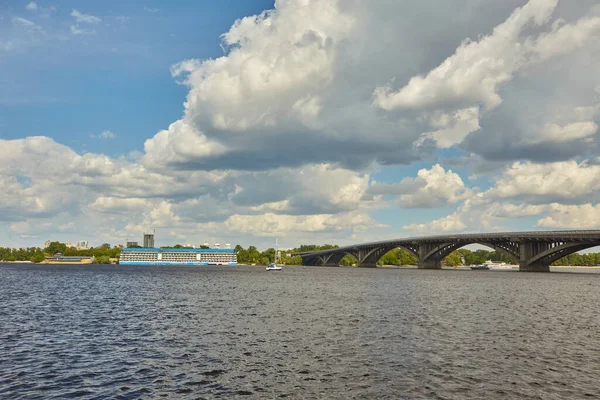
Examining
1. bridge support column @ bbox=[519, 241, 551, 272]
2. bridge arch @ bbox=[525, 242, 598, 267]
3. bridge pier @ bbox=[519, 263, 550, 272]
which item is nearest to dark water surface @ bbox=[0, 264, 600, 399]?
bridge arch @ bbox=[525, 242, 598, 267]

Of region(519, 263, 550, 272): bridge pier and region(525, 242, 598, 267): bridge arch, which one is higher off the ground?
region(525, 242, 598, 267): bridge arch

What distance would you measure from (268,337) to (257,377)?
11.4 metres

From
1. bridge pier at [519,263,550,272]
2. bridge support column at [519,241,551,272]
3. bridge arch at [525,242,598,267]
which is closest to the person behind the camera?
bridge arch at [525,242,598,267]

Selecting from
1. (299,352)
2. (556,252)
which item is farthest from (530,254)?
(299,352)

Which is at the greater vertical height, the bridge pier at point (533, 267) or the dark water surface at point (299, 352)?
the dark water surface at point (299, 352)

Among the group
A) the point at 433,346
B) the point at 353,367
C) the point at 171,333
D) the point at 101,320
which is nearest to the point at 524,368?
the point at 433,346

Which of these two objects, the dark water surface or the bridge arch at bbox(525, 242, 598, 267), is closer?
the dark water surface

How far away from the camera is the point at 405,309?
53.9 m

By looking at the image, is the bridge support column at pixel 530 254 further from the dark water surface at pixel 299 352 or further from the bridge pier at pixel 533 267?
the dark water surface at pixel 299 352

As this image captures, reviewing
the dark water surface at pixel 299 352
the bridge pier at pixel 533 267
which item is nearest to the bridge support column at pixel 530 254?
the bridge pier at pixel 533 267

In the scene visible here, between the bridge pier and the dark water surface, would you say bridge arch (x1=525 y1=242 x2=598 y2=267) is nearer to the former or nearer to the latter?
the bridge pier

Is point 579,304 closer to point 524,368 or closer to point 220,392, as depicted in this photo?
point 524,368

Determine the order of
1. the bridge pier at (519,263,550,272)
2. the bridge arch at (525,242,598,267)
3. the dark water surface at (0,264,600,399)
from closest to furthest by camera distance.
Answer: the dark water surface at (0,264,600,399)
the bridge arch at (525,242,598,267)
the bridge pier at (519,263,550,272)

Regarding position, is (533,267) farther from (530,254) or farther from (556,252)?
(556,252)
